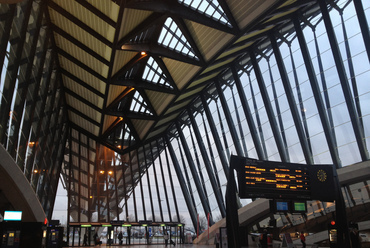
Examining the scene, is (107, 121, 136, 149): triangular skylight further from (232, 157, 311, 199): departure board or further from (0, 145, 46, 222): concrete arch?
(232, 157, 311, 199): departure board

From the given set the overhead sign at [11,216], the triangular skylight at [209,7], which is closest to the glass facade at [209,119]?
the triangular skylight at [209,7]

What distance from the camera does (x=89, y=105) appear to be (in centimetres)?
3191

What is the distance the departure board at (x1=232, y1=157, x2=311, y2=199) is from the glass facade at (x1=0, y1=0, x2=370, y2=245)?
449cm

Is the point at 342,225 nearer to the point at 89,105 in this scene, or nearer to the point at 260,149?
the point at 260,149

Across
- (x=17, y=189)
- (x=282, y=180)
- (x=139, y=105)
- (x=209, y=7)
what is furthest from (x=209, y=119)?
(x=17, y=189)

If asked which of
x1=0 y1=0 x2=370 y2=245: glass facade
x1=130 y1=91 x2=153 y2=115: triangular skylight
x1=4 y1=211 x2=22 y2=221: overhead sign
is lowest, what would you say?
x1=4 y1=211 x2=22 y2=221: overhead sign

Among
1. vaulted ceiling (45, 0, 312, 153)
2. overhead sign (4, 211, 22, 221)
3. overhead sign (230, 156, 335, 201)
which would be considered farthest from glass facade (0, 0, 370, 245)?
overhead sign (230, 156, 335, 201)

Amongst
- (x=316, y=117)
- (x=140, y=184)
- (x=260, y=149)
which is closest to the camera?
(x=316, y=117)

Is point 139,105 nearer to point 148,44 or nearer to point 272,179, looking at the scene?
point 148,44

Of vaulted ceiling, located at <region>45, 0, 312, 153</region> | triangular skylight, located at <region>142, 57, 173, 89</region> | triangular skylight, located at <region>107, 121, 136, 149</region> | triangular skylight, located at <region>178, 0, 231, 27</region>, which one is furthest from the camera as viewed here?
triangular skylight, located at <region>107, 121, 136, 149</region>

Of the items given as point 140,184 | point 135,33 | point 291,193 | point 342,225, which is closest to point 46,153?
point 140,184

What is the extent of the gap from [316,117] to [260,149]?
17.0ft

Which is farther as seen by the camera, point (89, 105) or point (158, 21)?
point (89, 105)

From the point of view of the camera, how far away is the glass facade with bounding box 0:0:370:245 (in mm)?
18938
